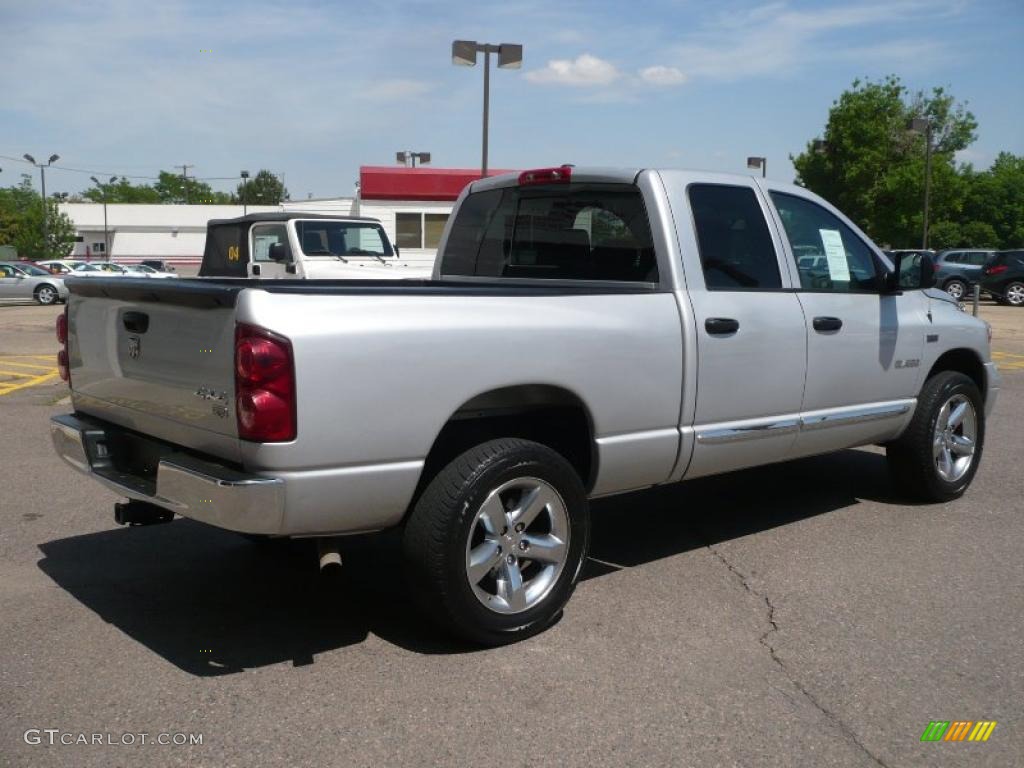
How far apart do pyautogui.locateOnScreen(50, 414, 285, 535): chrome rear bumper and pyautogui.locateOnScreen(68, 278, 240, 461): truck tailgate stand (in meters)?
0.10

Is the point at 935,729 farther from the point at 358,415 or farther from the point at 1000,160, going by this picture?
the point at 1000,160

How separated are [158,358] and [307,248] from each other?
9.37 meters

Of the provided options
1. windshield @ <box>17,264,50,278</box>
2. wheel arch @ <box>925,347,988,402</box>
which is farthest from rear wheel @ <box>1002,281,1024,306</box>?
windshield @ <box>17,264,50,278</box>

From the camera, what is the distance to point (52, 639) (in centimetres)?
395

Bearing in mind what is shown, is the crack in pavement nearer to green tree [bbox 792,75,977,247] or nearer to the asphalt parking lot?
the asphalt parking lot

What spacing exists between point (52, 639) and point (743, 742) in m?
2.65

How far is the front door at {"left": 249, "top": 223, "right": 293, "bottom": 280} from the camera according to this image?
12.9 meters

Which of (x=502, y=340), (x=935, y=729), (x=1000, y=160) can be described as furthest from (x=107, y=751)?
(x=1000, y=160)

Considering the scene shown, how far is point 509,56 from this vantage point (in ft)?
57.2

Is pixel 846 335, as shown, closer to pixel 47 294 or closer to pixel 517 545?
pixel 517 545

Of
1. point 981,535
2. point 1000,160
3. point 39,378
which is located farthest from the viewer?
point 1000,160

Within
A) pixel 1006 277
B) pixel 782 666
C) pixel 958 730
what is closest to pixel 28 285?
pixel 1006 277

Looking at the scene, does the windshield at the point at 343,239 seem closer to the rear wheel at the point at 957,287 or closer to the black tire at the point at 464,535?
the black tire at the point at 464,535

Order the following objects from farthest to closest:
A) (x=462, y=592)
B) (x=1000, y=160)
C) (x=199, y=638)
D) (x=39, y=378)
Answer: (x=1000, y=160), (x=39, y=378), (x=199, y=638), (x=462, y=592)
